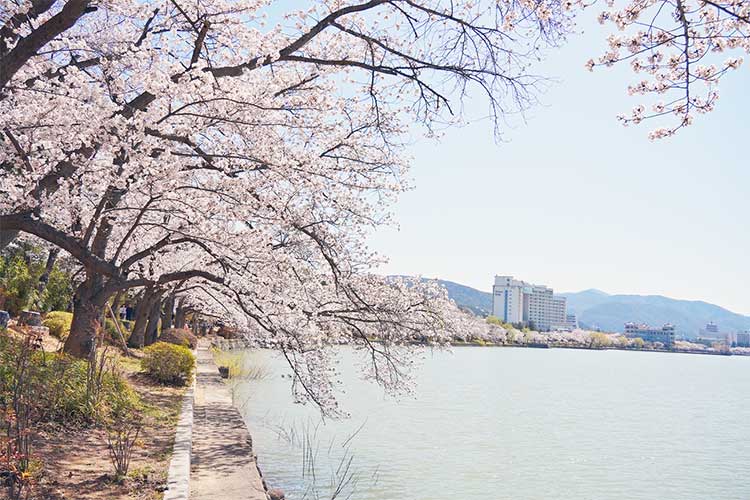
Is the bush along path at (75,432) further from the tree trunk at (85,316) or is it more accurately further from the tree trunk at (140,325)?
the tree trunk at (140,325)

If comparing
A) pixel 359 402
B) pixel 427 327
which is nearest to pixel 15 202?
pixel 427 327

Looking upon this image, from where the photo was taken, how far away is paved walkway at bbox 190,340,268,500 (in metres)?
6.15

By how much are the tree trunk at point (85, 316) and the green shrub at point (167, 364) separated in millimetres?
2231

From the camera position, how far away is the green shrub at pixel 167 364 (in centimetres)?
1364

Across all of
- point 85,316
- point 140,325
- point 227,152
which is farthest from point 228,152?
point 140,325

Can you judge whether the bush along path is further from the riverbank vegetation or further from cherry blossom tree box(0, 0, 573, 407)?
the riverbank vegetation

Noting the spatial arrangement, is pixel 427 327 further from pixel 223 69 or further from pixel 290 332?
pixel 223 69

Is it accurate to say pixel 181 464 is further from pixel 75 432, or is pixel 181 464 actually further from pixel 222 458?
pixel 75 432

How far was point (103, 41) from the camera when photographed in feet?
27.7

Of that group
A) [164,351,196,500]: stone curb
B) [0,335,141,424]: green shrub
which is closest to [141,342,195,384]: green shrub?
[164,351,196,500]: stone curb

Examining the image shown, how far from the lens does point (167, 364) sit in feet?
44.8

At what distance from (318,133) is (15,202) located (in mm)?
4028

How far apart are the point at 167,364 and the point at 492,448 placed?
742cm

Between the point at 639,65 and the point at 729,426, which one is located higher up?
the point at 639,65
